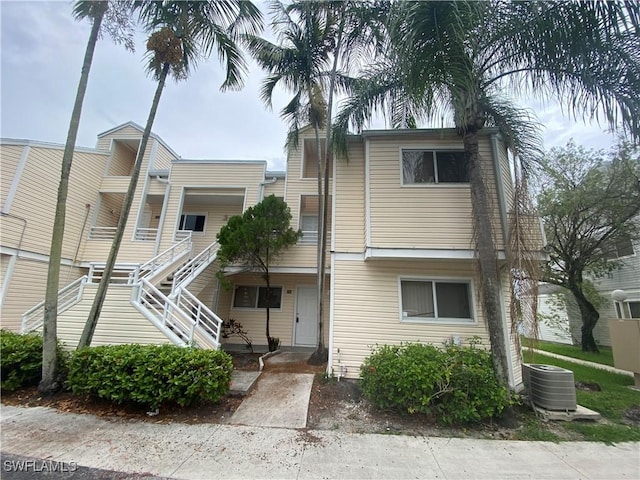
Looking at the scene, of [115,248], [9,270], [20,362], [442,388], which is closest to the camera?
[442,388]

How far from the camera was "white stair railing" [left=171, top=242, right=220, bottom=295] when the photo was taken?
8983mm

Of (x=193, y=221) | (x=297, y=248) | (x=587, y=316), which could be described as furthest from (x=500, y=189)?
(x=193, y=221)

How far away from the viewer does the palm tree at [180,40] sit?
21.6ft

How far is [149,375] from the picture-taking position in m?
4.93

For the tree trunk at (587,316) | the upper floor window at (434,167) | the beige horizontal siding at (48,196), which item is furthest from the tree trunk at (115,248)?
the tree trunk at (587,316)

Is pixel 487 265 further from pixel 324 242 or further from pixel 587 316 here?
pixel 587 316

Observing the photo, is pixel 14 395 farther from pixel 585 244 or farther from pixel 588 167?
pixel 588 167

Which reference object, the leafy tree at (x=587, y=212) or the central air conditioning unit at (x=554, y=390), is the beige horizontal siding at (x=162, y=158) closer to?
the central air conditioning unit at (x=554, y=390)

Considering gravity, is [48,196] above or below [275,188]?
below

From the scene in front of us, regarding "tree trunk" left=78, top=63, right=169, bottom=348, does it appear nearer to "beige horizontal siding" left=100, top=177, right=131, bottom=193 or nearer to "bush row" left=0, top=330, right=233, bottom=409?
"bush row" left=0, top=330, right=233, bottom=409

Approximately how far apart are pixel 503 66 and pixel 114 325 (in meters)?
11.6

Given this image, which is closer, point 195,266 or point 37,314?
point 37,314

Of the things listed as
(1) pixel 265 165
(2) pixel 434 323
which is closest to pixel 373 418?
(2) pixel 434 323

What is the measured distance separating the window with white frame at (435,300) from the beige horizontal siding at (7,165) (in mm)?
13179
